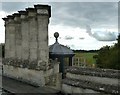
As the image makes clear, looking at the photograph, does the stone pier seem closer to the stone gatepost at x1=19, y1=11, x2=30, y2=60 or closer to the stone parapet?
the stone gatepost at x1=19, y1=11, x2=30, y2=60

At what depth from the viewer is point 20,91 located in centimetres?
1148

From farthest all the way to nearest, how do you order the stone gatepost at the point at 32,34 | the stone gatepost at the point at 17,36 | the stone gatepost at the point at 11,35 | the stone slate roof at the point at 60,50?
the stone gatepost at the point at 11,35, the stone gatepost at the point at 17,36, the stone gatepost at the point at 32,34, the stone slate roof at the point at 60,50

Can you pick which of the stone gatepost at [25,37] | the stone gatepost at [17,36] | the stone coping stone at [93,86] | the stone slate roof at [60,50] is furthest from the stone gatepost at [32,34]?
the stone coping stone at [93,86]

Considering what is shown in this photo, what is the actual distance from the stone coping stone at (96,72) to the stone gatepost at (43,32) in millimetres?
2457

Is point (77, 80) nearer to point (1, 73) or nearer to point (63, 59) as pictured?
point (63, 59)

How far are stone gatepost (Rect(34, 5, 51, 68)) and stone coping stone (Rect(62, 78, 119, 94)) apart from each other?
2666mm

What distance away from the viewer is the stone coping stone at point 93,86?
26.9 ft

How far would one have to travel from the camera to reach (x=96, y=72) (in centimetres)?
904

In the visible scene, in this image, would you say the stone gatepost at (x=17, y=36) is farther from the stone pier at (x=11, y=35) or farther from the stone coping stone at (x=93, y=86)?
the stone coping stone at (x=93, y=86)

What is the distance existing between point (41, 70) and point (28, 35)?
2274 mm

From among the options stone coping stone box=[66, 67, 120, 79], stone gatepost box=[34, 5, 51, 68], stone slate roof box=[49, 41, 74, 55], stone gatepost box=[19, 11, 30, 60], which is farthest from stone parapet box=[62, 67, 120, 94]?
stone gatepost box=[19, 11, 30, 60]

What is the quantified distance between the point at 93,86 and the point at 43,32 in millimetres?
4549

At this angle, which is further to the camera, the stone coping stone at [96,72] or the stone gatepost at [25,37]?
the stone gatepost at [25,37]

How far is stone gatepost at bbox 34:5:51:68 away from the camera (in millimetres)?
12489
